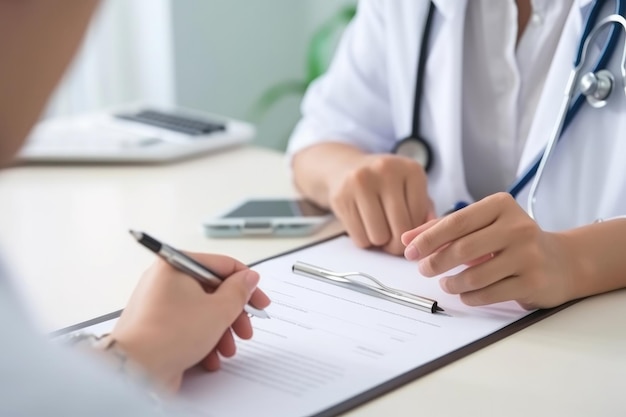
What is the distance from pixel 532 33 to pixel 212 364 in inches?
25.1

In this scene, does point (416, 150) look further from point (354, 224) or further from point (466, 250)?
point (466, 250)

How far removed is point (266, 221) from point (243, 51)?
171cm

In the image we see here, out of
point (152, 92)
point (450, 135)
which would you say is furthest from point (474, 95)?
point (152, 92)

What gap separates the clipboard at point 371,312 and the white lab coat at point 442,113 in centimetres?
22

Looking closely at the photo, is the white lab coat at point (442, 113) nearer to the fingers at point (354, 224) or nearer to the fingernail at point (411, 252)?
the fingers at point (354, 224)

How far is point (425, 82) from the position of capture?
129 centimetres

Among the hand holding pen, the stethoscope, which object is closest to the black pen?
the hand holding pen

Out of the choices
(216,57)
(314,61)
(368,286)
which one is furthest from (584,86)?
(216,57)

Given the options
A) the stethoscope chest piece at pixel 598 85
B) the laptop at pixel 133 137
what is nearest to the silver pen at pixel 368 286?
the stethoscope chest piece at pixel 598 85

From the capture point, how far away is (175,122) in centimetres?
164

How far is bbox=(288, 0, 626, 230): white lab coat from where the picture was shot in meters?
1.08

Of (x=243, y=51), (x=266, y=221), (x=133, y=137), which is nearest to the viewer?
(x=266, y=221)

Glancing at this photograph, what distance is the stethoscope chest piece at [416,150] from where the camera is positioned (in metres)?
1.27

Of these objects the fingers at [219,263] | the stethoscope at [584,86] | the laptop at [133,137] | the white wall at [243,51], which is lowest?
the white wall at [243,51]
